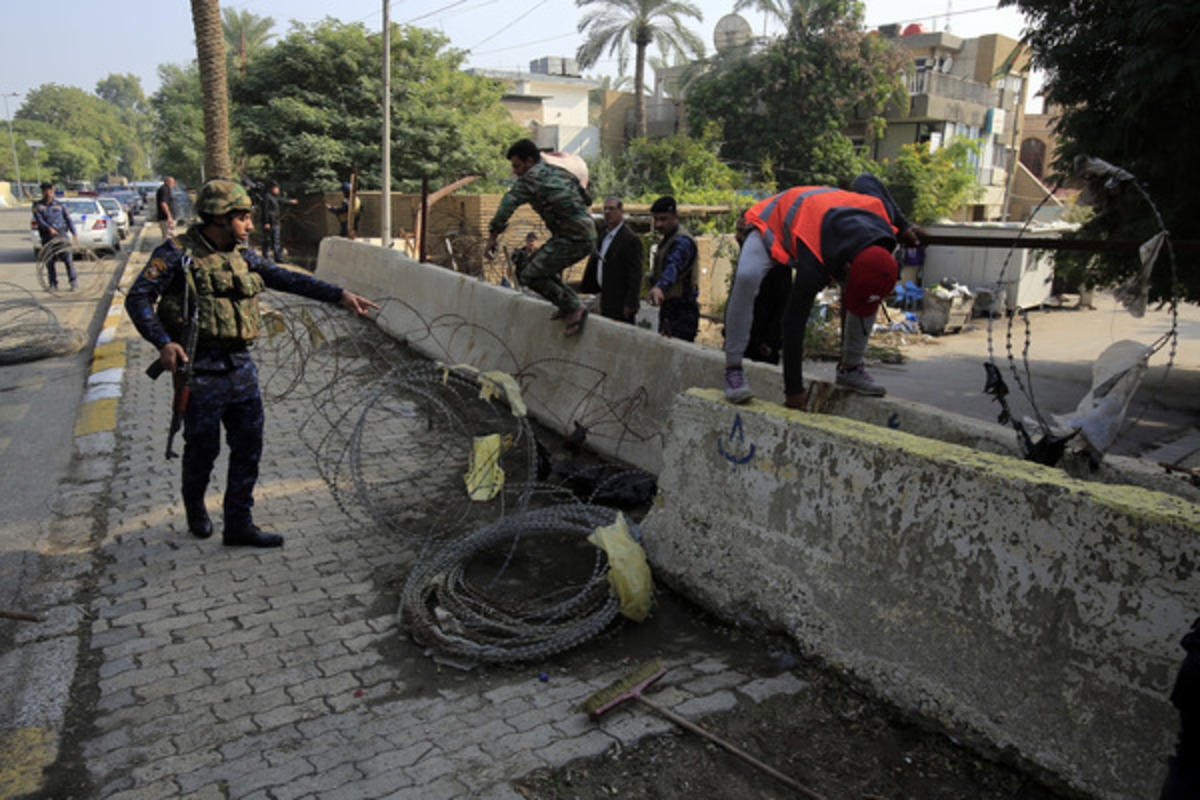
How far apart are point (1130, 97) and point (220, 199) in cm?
936

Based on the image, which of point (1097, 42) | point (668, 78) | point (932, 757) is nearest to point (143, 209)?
point (668, 78)

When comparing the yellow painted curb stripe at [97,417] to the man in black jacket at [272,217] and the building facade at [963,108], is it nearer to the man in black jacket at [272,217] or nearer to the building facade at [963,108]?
the man in black jacket at [272,217]

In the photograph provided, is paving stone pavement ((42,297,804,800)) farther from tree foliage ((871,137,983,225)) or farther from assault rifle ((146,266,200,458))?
tree foliage ((871,137,983,225))

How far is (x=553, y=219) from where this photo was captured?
6.66m

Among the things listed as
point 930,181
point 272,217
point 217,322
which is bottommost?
point 217,322

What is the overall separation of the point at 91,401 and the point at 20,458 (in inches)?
59.4

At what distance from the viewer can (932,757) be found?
3031 mm

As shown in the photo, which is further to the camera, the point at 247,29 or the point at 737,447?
the point at 247,29

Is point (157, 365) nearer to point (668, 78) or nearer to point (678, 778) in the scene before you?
point (678, 778)

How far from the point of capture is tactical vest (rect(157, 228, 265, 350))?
4.52 meters

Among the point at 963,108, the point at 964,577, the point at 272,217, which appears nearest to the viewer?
the point at 964,577

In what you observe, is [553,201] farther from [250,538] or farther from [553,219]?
[250,538]

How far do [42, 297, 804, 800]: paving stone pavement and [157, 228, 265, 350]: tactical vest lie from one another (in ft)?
4.22

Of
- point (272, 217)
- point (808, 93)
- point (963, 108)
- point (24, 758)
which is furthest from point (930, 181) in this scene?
point (24, 758)
